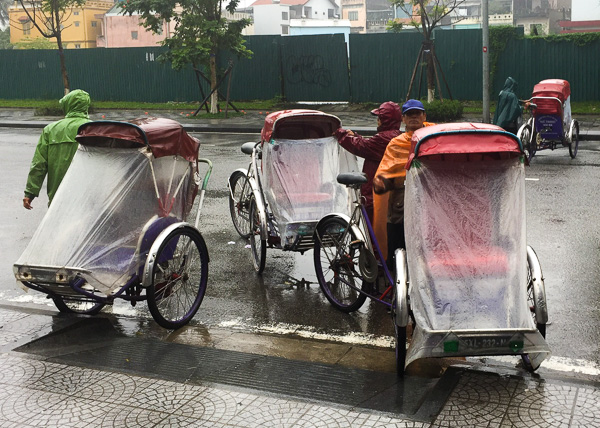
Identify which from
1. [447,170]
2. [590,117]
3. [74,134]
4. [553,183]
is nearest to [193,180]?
[74,134]

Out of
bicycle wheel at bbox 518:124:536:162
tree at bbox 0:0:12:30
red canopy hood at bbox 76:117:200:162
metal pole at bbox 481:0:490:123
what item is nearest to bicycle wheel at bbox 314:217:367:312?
red canopy hood at bbox 76:117:200:162

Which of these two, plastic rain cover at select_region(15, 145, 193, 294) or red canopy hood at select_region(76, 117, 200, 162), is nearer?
plastic rain cover at select_region(15, 145, 193, 294)

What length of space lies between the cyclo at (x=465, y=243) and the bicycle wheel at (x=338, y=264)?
105 cm

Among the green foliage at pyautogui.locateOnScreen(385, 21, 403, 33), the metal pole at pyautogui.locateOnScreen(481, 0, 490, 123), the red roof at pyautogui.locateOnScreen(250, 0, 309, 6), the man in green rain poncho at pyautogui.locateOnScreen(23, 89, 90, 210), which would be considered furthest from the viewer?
the red roof at pyautogui.locateOnScreen(250, 0, 309, 6)

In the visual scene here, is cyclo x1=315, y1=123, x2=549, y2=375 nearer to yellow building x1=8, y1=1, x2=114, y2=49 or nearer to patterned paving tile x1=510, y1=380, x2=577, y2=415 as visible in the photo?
patterned paving tile x1=510, y1=380, x2=577, y2=415

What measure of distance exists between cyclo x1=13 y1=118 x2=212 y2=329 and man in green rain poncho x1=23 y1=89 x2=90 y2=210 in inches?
25.9

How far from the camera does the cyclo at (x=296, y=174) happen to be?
24.7 ft

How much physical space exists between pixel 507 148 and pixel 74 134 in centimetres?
380

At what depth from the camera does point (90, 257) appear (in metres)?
5.90

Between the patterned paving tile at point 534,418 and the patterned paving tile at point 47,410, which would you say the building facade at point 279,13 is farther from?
the patterned paving tile at point 534,418

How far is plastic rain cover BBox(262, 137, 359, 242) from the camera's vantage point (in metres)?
7.57

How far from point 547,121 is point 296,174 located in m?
7.71

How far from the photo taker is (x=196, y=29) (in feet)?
77.9

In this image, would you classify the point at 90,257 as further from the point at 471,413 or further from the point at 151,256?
the point at 471,413
